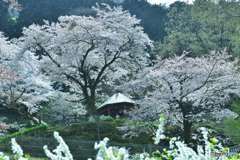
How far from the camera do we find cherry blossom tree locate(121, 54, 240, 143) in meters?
20.7

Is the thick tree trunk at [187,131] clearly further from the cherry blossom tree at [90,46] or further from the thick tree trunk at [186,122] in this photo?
the cherry blossom tree at [90,46]

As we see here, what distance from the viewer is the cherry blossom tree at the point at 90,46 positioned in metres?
25.4

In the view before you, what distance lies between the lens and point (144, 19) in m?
47.6

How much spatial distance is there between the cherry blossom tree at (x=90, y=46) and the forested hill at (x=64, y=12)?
14297 mm

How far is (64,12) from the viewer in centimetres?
4631

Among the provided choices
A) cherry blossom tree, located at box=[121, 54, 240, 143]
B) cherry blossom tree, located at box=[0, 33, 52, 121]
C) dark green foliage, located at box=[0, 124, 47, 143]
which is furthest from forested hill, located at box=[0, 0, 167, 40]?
cherry blossom tree, located at box=[121, 54, 240, 143]

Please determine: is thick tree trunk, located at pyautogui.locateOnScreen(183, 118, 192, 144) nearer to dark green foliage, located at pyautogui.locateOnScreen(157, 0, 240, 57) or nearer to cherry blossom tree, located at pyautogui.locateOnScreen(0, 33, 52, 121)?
cherry blossom tree, located at pyautogui.locateOnScreen(0, 33, 52, 121)

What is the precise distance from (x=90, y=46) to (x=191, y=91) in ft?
23.3

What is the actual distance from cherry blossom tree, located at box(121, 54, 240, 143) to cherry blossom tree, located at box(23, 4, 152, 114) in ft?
14.1

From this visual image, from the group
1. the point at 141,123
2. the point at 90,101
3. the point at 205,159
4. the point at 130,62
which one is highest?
the point at 130,62

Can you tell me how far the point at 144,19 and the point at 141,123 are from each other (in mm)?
27243

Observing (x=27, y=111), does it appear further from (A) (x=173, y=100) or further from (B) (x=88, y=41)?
(A) (x=173, y=100)

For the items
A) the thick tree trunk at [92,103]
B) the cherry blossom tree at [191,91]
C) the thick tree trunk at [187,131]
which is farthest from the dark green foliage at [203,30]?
the thick tree trunk at [187,131]

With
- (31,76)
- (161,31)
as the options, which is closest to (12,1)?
(31,76)
